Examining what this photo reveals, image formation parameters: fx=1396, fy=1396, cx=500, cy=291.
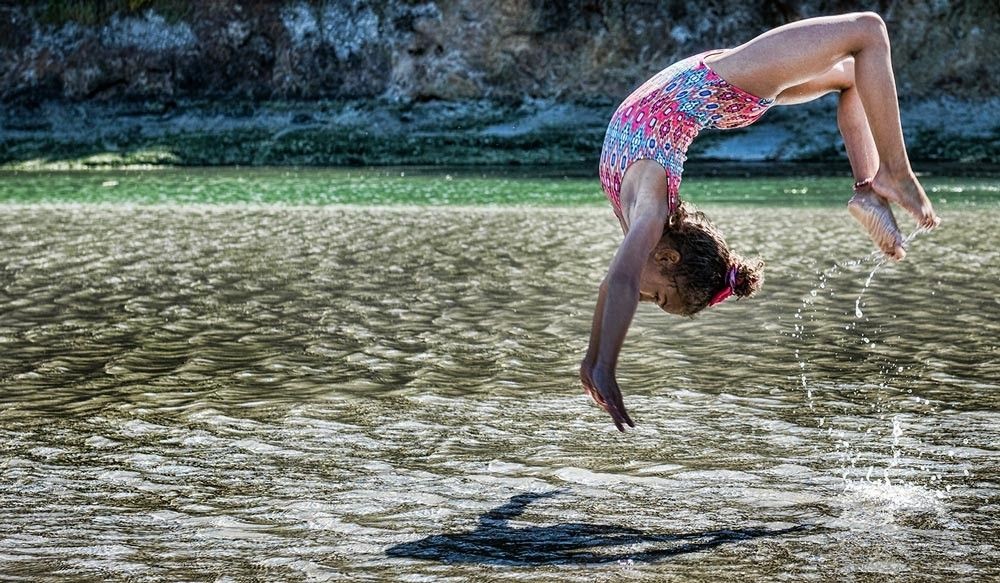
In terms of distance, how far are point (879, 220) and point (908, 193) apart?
0.18 meters

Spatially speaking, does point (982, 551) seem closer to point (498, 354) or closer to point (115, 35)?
point (498, 354)

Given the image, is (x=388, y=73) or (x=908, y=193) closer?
(x=908, y=193)

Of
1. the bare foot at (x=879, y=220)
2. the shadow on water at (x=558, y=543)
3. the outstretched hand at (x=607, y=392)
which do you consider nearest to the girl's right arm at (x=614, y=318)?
the outstretched hand at (x=607, y=392)

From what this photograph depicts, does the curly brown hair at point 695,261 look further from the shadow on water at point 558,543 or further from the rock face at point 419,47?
the rock face at point 419,47

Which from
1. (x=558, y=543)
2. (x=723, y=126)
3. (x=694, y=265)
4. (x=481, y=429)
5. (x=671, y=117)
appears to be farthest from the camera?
(x=481, y=429)

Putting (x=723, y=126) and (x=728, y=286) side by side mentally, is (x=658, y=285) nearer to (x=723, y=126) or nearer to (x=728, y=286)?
(x=728, y=286)

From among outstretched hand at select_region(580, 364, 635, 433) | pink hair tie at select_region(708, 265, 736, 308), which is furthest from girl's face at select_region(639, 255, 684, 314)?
outstretched hand at select_region(580, 364, 635, 433)

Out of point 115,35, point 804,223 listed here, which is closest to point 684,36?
point 115,35

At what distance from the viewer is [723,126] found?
6355 mm

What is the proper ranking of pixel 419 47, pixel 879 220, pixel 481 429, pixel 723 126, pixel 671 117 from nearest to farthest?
pixel 671 117
pixel 879 220
pixel 723 126
pixel 481 429
pixel 419 47

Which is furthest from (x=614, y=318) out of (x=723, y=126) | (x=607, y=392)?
(x=723, y=126)

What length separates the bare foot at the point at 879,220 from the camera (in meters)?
6.17

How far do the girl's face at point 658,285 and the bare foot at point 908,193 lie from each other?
4.28 feet

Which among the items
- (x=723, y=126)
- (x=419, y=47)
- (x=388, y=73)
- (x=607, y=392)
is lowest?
(x=607, y=392)
